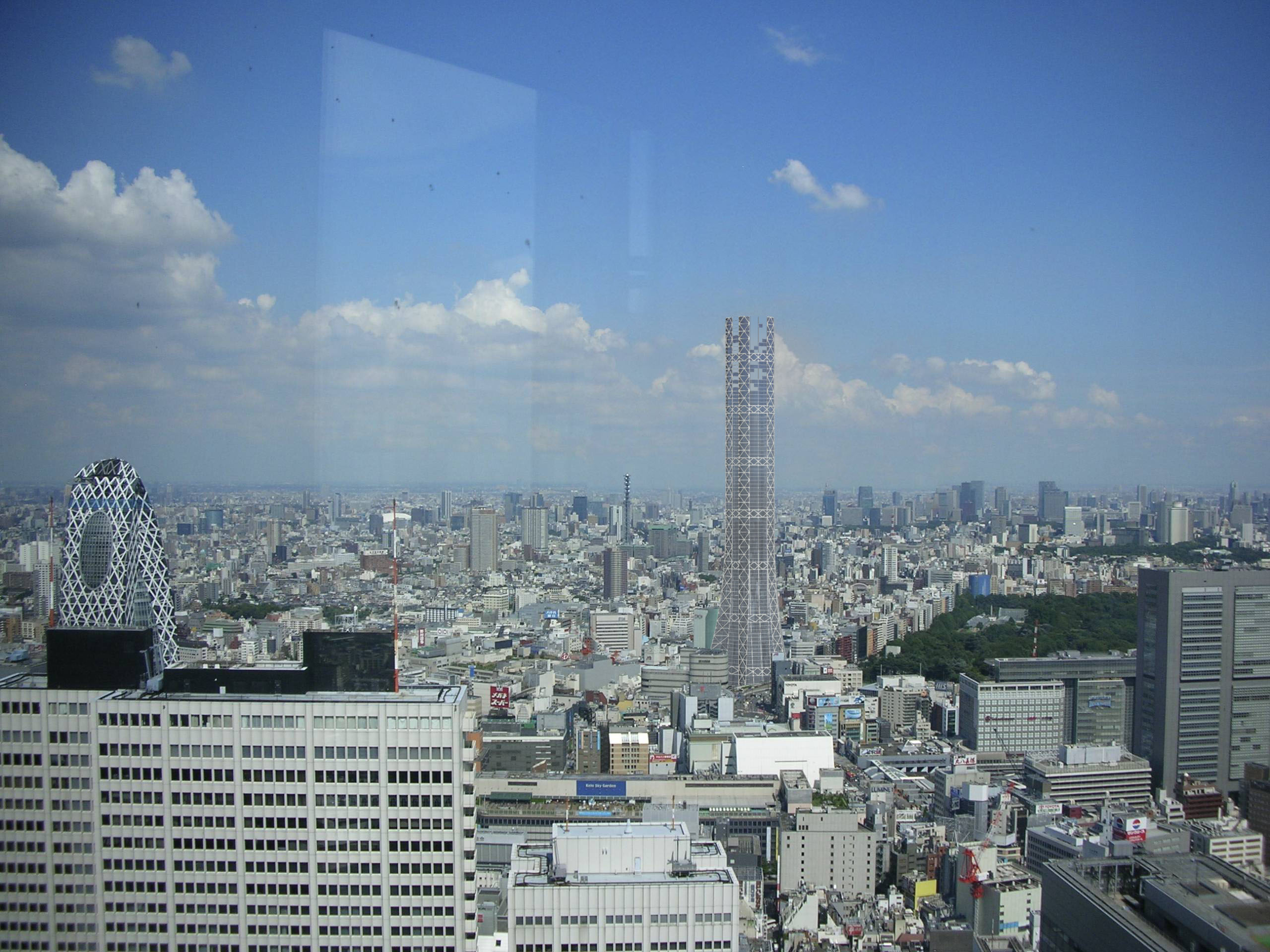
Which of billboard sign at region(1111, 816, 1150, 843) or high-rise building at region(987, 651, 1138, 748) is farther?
high-rise building at region(987, 651, 1138, 748)

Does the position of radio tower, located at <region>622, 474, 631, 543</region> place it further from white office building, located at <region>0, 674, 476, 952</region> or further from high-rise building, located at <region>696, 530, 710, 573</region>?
white office building, located at <region>0, 674, 476, 952</region>

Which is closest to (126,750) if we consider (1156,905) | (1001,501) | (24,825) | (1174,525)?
(24,825)

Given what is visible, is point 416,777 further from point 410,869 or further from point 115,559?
point 115,559

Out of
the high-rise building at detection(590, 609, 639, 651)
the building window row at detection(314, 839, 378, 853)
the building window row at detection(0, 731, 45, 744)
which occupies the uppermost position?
the building window row at detection(0, 731, 45, 744)

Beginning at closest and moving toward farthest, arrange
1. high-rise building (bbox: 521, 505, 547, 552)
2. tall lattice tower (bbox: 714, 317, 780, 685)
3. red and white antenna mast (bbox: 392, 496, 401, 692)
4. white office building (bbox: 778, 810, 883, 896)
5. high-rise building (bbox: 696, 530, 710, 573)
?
red and white antenna mast (bbox: 392, 496, 401, 692)
white office building (bbox: 778, 810, 883, 896)
high-rise building (bbox: 521, 505, 547, 552)
tall lattice tower (bbox: 714, 317, 780, 685)
high-rise building (bbox: 696, 530, 710, 573)

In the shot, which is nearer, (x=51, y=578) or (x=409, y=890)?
(x=409, y=890)

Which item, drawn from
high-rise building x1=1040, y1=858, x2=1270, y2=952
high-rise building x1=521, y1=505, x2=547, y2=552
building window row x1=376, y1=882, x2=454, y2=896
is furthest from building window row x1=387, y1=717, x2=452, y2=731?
high-rise building x1=521, y1=505, x2=547, y2=552
